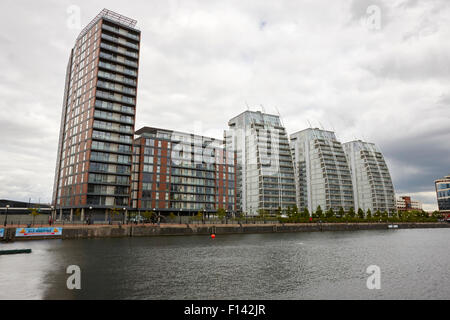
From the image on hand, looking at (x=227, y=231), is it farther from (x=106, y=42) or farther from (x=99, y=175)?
(x=106, y=42)

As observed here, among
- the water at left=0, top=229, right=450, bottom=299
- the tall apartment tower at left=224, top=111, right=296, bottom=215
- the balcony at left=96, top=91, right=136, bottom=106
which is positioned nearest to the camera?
the water at left=0, top=229, right=450, bottom=299

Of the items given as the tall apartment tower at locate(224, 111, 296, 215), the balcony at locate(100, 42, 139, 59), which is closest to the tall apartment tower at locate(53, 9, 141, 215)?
the balcony at locate(100, 42, 139, 59)

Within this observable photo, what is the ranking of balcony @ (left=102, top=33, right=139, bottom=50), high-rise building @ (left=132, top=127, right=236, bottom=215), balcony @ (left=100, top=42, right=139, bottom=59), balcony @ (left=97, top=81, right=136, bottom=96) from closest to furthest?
balcony @ (left=97, top=81, right=136, bottom=96)
balcony @ (left=100, top=42, right=139, bottom=59)
balcony @ (left=102, top=33, right=139, bottom=50)
high-rise building @ (left=132, top=127, right=236, bottom=215)

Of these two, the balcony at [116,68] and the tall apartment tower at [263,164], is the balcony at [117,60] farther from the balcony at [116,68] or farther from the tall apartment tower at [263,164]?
the tall apartment tower at [263,164]

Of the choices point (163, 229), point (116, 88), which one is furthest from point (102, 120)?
point (163, 229)

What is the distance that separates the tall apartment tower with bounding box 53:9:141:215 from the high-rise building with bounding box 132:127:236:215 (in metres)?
13.0

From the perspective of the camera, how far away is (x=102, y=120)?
4075 inches

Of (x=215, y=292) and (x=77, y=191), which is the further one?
(x=77, y=191)

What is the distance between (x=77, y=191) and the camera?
101 metres

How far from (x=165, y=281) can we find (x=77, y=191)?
3322 inches

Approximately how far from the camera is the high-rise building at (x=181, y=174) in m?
120

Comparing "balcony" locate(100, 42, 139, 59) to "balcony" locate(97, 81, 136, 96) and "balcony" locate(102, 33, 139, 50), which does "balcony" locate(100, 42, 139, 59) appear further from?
"balcony" locate(97, 81, 136, 96)

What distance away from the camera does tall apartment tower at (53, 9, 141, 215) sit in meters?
100
